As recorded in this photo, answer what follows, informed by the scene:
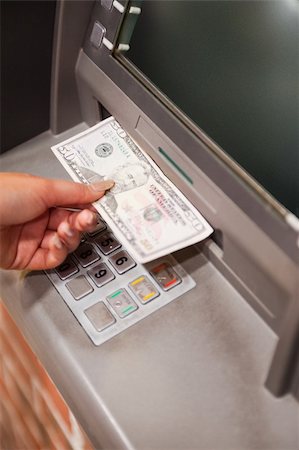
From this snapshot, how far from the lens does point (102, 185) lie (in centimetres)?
91

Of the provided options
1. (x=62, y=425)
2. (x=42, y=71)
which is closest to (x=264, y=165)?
(x=42, y=71)

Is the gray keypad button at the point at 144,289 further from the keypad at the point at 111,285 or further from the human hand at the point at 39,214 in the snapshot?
the human hand at the point at 39,214

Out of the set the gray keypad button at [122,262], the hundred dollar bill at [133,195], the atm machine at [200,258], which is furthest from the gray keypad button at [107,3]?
the gray keypad button at [122,262]

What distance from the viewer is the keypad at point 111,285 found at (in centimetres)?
86

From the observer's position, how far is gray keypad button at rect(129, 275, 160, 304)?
88 cm

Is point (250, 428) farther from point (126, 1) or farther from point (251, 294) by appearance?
point (126, 1)

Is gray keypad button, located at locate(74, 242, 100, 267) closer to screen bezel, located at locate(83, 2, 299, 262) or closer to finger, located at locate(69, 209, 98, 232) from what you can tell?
finger, located at locate(69, 209, 98, 232)

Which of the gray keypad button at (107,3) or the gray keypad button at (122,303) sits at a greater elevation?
the gray keypad button at (107,3)

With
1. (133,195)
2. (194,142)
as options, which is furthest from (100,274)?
(194,142)

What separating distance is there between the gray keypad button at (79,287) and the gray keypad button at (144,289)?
0.07 meters

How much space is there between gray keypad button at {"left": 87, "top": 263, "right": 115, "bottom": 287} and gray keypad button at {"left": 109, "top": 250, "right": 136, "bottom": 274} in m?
0.01

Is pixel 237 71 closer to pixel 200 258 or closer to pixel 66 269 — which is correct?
pixel 200 258

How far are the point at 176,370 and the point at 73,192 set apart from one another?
300 millimetres

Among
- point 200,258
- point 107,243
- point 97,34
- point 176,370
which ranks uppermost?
point 97,34
